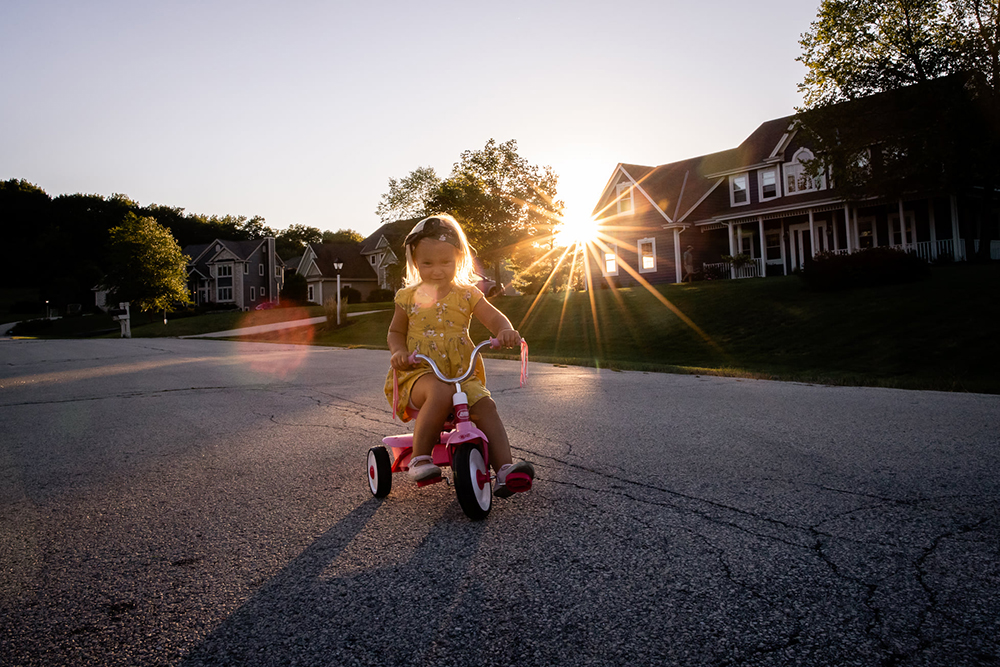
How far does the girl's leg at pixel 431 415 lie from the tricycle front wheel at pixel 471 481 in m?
0.26

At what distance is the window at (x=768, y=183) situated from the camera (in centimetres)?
3112

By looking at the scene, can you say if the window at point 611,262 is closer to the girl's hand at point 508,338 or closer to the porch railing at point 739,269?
the porch railing at point 739,269

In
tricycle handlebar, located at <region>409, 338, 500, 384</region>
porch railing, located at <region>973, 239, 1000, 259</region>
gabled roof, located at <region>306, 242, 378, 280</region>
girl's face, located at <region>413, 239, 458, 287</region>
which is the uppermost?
gabled roof, located at <region>306, 242, 378, 280</region>

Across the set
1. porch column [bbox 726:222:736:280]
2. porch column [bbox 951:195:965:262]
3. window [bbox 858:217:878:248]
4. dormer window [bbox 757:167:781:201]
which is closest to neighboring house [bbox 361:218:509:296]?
porch column [bbox 726:222:736:280]

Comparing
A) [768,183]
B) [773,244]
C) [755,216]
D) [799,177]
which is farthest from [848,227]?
[768,183]

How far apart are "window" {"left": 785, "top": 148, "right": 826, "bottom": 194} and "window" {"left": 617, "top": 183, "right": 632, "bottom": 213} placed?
8.53m

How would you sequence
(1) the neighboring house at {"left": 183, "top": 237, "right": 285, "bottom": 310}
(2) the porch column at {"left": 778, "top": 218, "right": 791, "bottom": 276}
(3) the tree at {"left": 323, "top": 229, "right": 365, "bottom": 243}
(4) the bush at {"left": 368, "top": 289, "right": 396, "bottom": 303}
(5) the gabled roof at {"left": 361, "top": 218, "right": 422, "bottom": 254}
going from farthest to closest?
(3) the tree at {"left": 323, "top": 229, "right": 365, "bottom": 243}, (1) the neighboring house at {"left": 183, "top": 237, "right": 285, "bottom": 310}, (5) the gabled roof at {"left": 361, "top": 218, "right": 422, "bottom": 254}, (4) the bush at {"left": 368, "top": 289, "right": 396, "bottom": 303}, (2) the porch column at {"left": 778, "top": 218, "right": 791, "bottom": 276}

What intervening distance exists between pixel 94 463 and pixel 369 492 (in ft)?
7.70

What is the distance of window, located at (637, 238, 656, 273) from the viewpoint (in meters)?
34.7

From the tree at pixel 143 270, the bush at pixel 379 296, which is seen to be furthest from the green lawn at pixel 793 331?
the bush at pixel 379 296

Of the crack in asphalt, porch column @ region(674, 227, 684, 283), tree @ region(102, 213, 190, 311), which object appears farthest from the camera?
tree @ region(102, 213, 190, 311)

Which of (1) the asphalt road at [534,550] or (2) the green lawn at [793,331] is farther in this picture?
(2) the green lawn at [793,331]

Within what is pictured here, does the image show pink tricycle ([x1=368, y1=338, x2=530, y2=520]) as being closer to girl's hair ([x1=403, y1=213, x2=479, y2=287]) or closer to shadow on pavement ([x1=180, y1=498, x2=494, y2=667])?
shadow on pavement ([x1=180, y1=498, x2=494, y2=667])

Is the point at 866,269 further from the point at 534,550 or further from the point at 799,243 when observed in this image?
the point at 534,550
